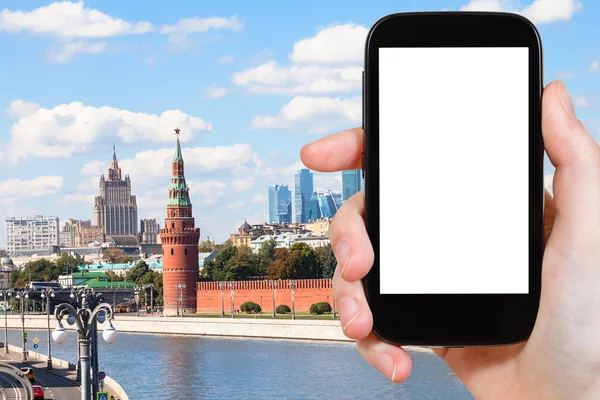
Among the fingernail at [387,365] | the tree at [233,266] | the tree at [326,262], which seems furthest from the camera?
the tree at [233,266]

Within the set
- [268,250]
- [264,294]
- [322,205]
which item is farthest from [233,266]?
[322,205]

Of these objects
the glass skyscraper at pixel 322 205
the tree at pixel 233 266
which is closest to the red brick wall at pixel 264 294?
the tree at pixel 233 266

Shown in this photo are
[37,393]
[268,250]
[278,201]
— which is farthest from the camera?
[278,201]

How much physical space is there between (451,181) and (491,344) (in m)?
0.33

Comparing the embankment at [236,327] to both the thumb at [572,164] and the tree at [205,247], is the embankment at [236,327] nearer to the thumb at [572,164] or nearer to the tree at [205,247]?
the thumb at [572,164]

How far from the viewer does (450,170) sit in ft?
6.63

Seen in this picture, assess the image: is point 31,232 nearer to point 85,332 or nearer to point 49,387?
point 49,387

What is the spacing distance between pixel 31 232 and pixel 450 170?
170144mm

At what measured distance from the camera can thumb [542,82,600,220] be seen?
1.73 metres

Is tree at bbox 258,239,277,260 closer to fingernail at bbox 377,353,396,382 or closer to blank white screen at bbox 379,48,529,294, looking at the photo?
blank white screen at bbox 379,48,529,294

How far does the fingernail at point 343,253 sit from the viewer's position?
6.30 ft

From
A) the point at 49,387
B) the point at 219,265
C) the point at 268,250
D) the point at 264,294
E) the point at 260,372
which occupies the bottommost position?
the point at 260,372

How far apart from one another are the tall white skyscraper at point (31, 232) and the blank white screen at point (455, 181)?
167 m

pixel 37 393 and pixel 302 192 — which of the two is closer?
pixel 37 393
